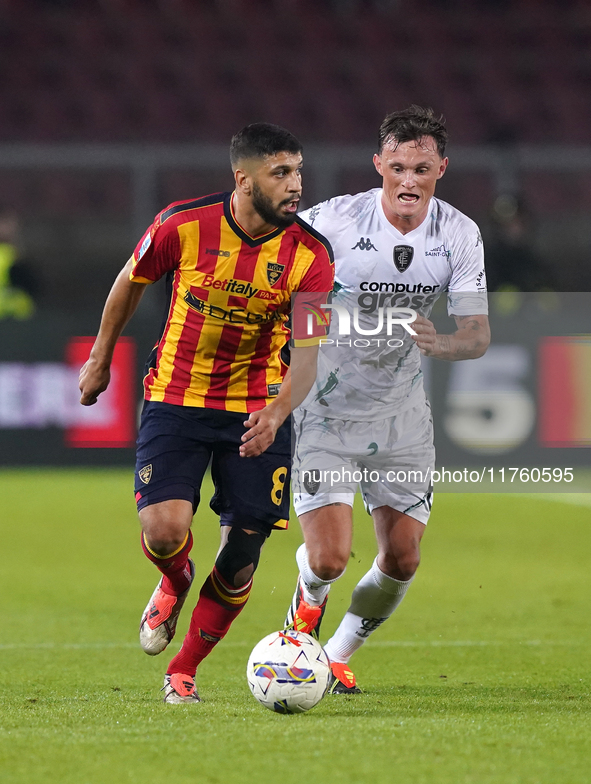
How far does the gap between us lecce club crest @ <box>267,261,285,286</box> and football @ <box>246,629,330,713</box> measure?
1388 millimetres

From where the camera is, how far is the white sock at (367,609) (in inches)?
198

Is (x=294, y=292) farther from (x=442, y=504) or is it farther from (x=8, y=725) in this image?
(x=442, y=504)

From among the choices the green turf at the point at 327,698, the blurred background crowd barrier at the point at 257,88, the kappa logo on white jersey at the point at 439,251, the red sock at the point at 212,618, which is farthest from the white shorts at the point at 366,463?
the blurred background crowd barrier at the point at 257,88

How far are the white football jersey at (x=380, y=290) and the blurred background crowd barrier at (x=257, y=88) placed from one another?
841cm

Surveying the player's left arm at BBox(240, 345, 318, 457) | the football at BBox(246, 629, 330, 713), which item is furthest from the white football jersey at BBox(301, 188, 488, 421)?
the football at BBox(246, 629, 330, 713)

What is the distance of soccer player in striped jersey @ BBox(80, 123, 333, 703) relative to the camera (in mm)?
4590

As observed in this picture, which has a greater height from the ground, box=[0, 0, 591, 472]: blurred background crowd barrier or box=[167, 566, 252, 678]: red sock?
box=[0, 0, 591, 472]: blurred background crowd barrier

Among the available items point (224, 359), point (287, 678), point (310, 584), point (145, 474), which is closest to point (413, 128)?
point (224, 359)

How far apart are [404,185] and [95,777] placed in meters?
2.63

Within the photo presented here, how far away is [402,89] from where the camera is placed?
17.0 metres

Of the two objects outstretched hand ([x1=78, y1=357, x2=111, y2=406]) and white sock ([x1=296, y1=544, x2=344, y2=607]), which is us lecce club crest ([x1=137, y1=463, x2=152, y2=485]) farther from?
white sock ([x1=296, y1=544, x2=344, y2=607])

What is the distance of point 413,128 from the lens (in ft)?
15.8

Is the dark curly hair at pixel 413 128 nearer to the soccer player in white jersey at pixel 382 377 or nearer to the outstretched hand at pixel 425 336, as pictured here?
the soccer player in white jersey at pixel 382 377

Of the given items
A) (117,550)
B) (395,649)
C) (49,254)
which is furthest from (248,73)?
(395,649)
